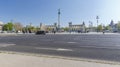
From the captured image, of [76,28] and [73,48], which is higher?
[76,28]

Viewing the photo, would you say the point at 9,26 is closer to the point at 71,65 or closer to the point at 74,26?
the point at 74,26

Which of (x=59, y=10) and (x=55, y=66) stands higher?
(x=59, y=10)

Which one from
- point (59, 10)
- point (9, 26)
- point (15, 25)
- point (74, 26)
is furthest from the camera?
point (74, 26)

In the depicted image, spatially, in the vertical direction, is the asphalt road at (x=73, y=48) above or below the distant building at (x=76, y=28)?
below

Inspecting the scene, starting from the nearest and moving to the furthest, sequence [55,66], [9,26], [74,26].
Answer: [55,66], [9,26], [74,26]

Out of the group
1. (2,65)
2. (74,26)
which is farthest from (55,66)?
(74,26)

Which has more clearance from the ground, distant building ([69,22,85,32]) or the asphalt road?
distant building ([69,22,85,32])

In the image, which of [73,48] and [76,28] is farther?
[76,28]

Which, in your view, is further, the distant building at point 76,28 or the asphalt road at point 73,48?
the distant building at point 76,28

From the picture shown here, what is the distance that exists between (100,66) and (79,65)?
838 millimetres

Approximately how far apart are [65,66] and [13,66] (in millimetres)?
2080

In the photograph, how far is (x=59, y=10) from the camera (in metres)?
94.4

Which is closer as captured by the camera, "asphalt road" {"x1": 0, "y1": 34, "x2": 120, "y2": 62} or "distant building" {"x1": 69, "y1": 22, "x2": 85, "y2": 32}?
"asphalt road" {"x1": 0, "y1": 34, "x2": 120, "y2": 62}

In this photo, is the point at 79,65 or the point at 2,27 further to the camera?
the point at 2,27
